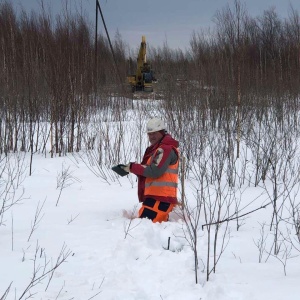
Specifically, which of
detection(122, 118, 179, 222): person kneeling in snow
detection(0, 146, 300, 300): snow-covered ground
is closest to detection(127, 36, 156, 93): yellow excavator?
detection(0, 146, 300, 300): snow-covered ground

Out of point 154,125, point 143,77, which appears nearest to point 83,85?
point 154,125

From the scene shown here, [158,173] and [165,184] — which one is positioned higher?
[158,173]

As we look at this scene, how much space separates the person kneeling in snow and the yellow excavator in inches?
633

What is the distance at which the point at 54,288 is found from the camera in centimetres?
285

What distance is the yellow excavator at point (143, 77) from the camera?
2062 cm

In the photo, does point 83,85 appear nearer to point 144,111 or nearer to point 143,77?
point 144,111

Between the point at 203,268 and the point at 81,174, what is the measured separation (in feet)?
14.6

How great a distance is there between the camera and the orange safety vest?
455 centimetres

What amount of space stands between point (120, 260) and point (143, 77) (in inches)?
709

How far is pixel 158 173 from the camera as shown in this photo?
4469 millimetres

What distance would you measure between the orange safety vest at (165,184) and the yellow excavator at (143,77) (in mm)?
16115

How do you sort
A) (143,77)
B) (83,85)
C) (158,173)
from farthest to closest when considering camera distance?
1. (143,77)
2. (83,85)
3. (158,173)

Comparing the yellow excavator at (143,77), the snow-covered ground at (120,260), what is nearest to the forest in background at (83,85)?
the snow-covered ground at (120,260)

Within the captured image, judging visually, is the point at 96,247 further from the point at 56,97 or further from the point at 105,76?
the point at 105,76
